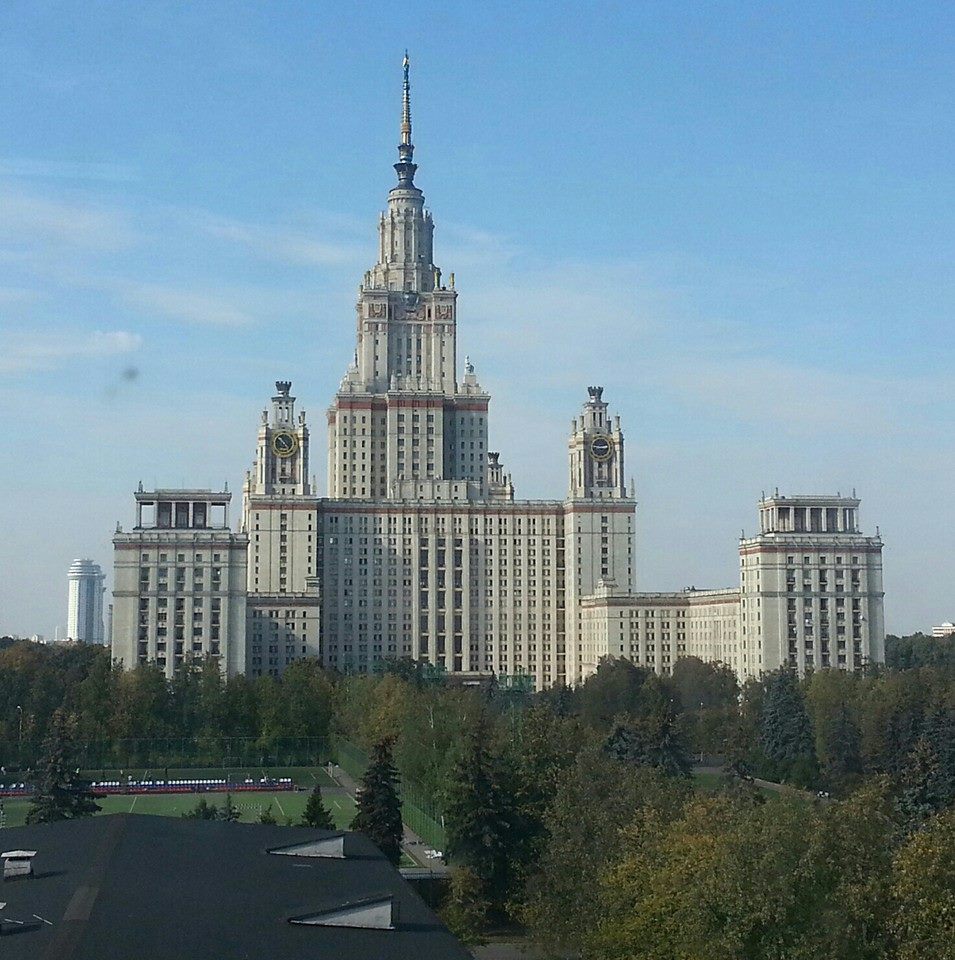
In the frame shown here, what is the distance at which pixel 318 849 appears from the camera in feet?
125

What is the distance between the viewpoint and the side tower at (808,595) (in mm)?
126000

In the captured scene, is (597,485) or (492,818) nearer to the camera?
(492,818)

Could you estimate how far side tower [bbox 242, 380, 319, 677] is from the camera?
13488 centimetres

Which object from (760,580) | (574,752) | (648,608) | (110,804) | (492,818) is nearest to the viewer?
(492,818)

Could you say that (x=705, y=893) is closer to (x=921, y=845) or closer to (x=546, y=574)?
(x=921, y=845)

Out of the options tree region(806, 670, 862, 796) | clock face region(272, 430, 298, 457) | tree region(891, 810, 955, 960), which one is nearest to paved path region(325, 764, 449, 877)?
tree region(806, 670, 862, 796)

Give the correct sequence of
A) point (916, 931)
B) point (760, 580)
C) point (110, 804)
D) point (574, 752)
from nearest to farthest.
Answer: point (916, 931), point (574, 752), point (110, 804), point (760, 580)

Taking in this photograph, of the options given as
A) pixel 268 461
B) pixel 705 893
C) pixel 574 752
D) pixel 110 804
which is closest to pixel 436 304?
pixel 268 461

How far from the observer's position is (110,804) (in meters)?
78.1

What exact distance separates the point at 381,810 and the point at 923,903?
26195 millimetres

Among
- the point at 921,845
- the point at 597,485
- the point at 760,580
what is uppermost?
the point at 597,485

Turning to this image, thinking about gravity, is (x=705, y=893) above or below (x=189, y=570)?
below

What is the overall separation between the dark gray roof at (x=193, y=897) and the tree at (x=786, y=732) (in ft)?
167

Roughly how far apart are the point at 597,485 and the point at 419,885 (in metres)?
95.9
